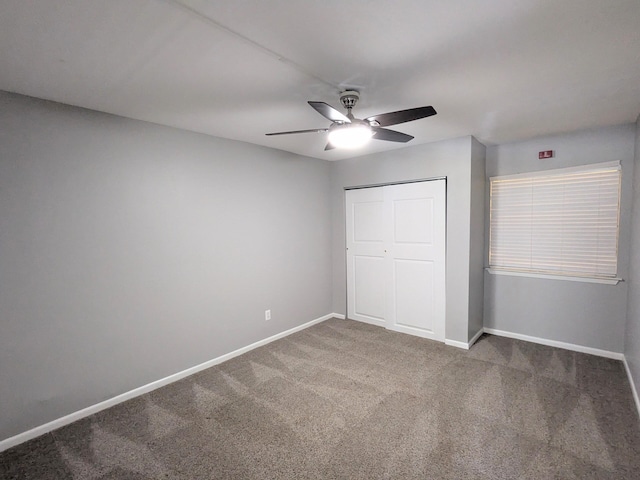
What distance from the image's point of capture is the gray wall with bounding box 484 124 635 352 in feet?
10.2

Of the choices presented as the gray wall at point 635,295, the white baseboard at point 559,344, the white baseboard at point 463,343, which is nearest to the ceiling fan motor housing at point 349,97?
the gray wall at point 635,295

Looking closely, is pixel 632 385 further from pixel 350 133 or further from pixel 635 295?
pixel 350 133

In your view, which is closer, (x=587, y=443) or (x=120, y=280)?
(x=587, y=443)

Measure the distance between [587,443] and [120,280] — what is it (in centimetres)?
364

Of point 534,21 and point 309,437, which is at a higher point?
point 534,21

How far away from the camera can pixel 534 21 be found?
1.43 metres

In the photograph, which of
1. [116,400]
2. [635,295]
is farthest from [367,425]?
[635,295]

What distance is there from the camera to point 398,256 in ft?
13.4

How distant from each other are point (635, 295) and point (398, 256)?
2.22 m

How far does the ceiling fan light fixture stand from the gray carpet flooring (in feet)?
6.83

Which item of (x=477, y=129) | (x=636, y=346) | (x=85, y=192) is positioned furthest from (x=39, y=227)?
(x=636, y=346)

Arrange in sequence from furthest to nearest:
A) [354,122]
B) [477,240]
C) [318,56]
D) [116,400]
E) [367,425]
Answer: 1. [477,240]
2. [116,400]
3. [367,425]
4. [354,122]
5. [318,56]

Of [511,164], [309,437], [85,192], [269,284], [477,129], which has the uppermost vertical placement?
[477,129]

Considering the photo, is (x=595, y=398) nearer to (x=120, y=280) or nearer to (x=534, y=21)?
(x=534, y=21)
